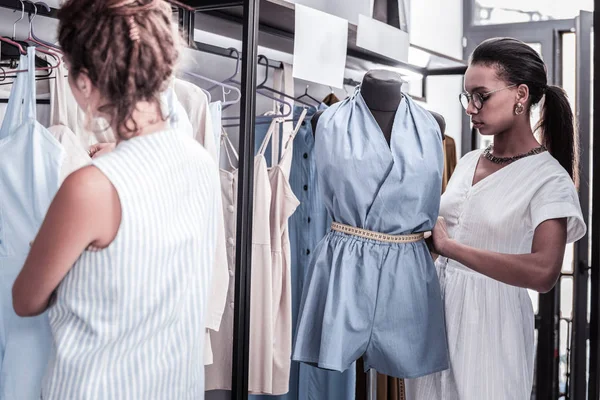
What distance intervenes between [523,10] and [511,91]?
228cm

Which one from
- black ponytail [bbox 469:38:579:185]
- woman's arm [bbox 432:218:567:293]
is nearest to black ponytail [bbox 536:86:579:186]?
black ponytail [bbox 469:38:579:185]

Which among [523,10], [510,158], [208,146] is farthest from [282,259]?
[523,10]

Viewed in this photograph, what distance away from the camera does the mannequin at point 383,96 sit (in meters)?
1.87

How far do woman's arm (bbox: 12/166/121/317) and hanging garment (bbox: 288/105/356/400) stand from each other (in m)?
1.37

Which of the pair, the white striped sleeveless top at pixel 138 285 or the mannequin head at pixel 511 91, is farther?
the mannequin head at pixel 511 91

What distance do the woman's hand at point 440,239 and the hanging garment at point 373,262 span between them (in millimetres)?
43

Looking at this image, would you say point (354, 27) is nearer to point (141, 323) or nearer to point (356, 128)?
point (356, 128)

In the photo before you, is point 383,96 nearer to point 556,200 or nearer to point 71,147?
point 556,200

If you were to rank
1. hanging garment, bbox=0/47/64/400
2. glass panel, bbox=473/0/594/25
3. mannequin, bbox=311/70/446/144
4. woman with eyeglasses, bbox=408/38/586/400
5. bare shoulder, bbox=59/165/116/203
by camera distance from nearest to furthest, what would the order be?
1. bare shoulder, bbox=59/165/116/203
2. hanging garment, bbox=0/47/64/400
3. woman with eyeglasses, bbox=408/38/586/400
4. mannequin, bbox=311/70/446/144
5. glass panel, bbox=473/0/594/25

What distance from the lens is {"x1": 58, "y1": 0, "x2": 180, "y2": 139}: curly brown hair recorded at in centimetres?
117

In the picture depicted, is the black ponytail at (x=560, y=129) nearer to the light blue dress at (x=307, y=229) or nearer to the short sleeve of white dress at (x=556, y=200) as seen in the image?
the short sleeve of white dress at (x=556, y=200)

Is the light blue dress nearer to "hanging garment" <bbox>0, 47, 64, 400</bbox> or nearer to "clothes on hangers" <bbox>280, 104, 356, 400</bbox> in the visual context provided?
"clothes on hangers" <bbox>280, 104, 356, 400</bbox>

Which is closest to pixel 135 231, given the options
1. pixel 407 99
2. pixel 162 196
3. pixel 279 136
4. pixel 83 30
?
pixel 162 196

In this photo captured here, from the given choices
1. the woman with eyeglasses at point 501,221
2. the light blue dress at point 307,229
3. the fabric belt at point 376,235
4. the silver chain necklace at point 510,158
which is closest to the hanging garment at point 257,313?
the light blue dress at point 307,229
